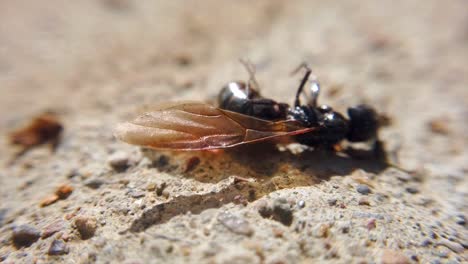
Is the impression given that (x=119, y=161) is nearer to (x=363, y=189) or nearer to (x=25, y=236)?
(x=25, y=236)

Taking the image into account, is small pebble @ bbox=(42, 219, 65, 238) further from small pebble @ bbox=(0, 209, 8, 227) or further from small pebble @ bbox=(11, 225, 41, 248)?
small pebble @ bbox=(0, 209, 8, 227)

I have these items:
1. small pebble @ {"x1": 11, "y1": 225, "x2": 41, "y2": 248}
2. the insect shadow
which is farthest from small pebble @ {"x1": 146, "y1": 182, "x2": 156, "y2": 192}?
small pebble @ {"x1": 11, "y1": 225, "x2": 41, "y2": 248}

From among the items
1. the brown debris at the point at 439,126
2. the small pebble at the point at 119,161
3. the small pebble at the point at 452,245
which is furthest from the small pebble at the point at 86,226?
the brown debris at the point at 439,126

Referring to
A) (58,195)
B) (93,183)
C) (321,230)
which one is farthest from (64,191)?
(321,230)

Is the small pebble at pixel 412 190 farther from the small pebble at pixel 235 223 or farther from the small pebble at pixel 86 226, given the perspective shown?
the small pebble at pixel 86 226

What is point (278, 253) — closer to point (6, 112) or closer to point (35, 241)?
point (35, 241)

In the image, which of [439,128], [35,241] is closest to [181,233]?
[35,241]
